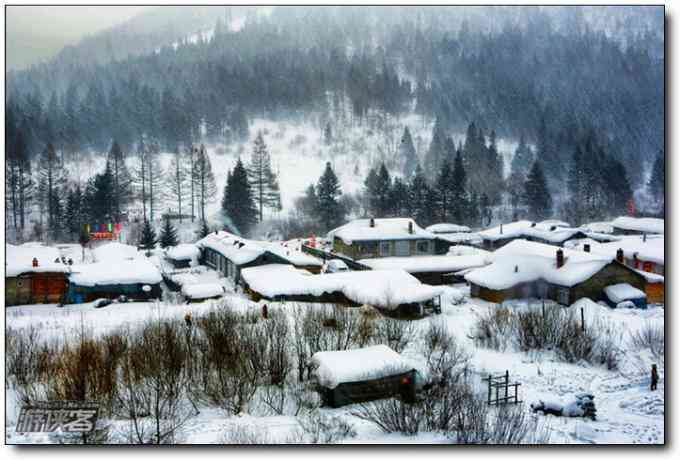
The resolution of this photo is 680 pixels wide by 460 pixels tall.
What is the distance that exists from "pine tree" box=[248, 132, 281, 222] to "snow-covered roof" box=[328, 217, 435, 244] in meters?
13.1

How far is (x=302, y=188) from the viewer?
201 ft

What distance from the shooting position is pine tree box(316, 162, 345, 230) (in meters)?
56.7

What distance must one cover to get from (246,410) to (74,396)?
378 cm

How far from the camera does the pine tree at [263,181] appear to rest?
2261 inches

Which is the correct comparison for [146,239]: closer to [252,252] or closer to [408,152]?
[252,252]

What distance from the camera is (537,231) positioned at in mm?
50812

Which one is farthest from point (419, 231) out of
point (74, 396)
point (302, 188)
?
point (74, 396)

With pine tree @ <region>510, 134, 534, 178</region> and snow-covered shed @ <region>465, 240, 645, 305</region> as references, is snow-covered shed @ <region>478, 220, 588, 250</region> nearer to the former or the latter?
pine tree @ <region>510, 134, 534, 178</region>

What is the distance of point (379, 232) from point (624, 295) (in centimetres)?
1926

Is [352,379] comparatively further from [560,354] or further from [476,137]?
[476,137]

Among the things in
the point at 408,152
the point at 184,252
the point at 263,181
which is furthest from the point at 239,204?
the point at 408,152

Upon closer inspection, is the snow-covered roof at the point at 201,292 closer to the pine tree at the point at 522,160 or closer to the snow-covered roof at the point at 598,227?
the snow-covered roof at the point at 598,227

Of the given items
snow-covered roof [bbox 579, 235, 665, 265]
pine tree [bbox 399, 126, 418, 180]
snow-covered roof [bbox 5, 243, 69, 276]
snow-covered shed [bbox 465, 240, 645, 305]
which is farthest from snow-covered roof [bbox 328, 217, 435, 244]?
pine tree [bbox 399, 126, 418, 180]

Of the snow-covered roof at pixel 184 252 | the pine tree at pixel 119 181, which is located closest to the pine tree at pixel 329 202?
the snow-covered roof at pixel 184 252
